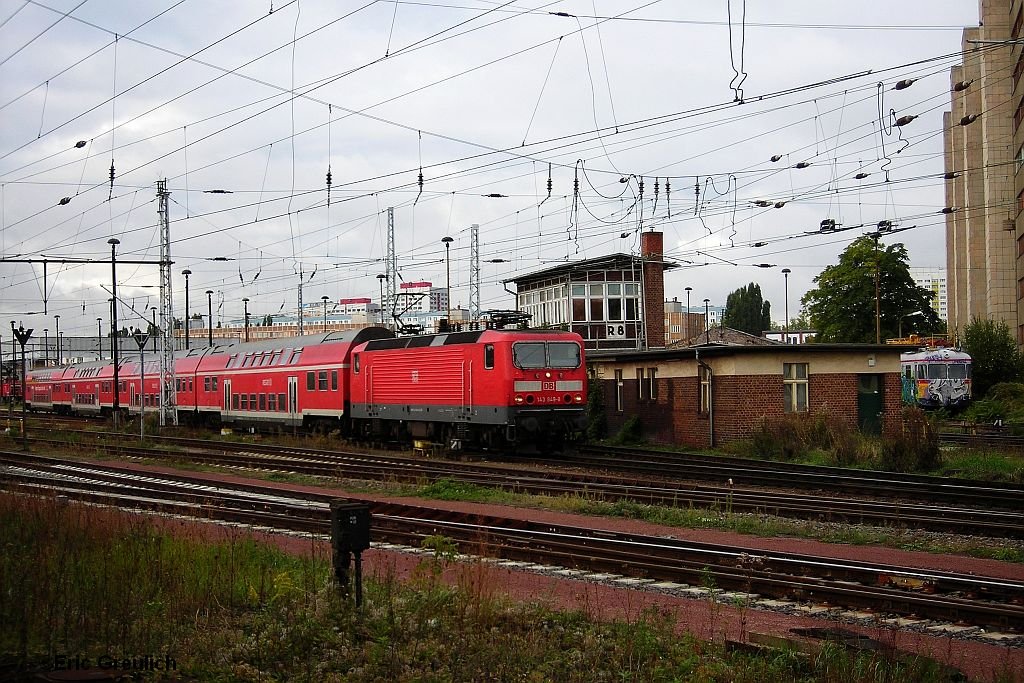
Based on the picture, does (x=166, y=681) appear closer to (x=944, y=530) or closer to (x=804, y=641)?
(x=804, y=641)

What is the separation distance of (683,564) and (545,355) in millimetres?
14952

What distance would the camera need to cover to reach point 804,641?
28.1ft

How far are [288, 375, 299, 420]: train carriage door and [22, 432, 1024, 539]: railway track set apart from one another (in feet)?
21.4

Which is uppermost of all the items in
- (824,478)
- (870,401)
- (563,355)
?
(563,355)

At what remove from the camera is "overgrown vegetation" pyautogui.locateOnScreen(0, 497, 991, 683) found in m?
7.55

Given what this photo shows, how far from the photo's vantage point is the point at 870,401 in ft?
103

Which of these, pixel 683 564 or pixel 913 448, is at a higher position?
pixel 913 448

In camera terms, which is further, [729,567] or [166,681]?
[729,567]

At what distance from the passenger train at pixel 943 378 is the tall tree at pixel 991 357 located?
5.31 feet

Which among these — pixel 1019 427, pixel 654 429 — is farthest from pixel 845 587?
pixel 1019 427

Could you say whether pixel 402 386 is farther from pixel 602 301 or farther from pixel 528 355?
pixel 602 301

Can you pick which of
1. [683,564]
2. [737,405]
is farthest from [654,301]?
[683,564]

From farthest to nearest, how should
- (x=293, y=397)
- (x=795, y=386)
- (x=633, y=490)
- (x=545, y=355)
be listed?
(x=293, y=397), (x=795, y=386), (x=545, y=355), (x=633, y=490)

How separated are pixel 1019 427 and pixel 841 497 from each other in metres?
20.8
